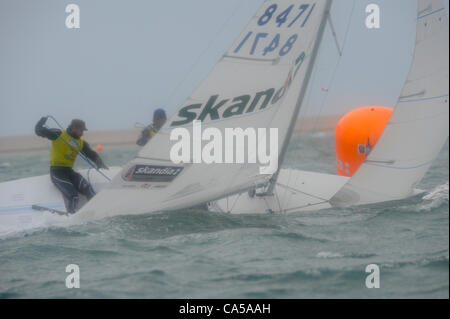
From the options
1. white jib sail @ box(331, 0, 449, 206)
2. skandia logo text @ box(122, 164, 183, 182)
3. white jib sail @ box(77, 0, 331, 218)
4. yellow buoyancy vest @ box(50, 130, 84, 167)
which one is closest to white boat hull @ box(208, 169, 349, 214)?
white jib sail @ box(331, 0, 449, 206)

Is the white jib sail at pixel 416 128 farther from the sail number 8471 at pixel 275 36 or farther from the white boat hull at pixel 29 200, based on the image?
the white boat hull at pixel 29 200

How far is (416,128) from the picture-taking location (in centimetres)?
501

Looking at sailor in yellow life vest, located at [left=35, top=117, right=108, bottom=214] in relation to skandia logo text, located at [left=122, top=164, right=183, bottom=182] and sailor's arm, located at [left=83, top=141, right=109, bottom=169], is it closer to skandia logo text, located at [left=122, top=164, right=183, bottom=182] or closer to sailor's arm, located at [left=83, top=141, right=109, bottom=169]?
sailor's arm, located at [left=83, top=141, right=109, bottom=169]

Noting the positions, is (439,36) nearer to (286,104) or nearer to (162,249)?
(286,104)

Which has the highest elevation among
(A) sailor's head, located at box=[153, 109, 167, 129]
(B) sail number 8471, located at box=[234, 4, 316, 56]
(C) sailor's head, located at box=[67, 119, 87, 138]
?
(B) sail number 8471, located at box=[234, 4, 316, 56]

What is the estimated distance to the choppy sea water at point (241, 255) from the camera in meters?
2.99

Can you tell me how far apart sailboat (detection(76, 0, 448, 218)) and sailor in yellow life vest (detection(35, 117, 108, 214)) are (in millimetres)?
688

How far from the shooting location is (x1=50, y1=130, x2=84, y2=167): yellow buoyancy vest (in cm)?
511

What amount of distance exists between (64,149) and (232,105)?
5.22 ft

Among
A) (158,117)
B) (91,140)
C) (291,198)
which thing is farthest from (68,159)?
(91,140)

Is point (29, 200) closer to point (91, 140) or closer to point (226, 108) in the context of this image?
point (226, 108)

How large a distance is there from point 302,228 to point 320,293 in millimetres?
1503

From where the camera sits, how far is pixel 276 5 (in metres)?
4.59
